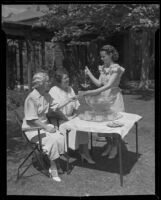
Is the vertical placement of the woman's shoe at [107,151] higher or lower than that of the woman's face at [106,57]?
lower

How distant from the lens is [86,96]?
3.35m

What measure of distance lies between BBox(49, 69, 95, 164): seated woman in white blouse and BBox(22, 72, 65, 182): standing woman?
1.06 ft

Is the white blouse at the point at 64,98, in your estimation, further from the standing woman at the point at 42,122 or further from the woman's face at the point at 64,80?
the standing woman at the point at 42,122

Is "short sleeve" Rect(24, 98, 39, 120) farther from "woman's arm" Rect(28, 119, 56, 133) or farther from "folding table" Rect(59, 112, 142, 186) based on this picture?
"folding table" Rect(59, 112, 142, 186)

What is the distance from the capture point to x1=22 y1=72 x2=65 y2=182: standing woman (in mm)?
3166

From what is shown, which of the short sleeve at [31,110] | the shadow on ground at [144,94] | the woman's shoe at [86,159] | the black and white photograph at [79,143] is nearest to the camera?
the black and white photograph at [79,143]

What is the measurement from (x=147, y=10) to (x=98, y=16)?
1950 mm

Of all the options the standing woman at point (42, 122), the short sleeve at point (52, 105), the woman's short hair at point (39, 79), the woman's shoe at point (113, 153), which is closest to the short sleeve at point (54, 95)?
the short sleeve at point (52, 105)

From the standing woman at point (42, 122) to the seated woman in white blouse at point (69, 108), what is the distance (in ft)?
1.06

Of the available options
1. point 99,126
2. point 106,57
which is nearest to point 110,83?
point 106,57

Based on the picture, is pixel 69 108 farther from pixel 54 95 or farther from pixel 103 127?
pixel 103 127

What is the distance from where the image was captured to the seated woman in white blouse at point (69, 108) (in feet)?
11.7

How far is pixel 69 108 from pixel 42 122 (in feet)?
1.91

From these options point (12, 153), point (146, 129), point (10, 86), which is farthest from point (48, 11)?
point (12, 153)
